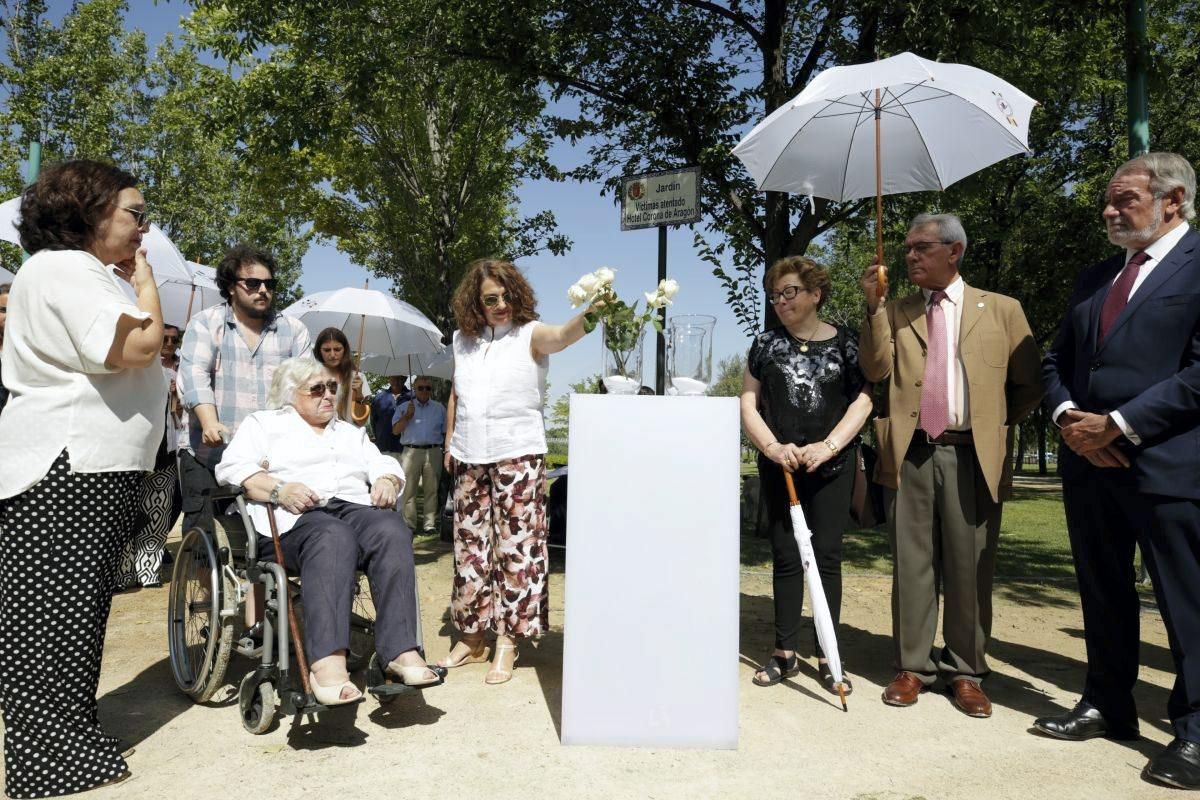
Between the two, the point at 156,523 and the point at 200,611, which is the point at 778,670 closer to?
the point at 200,611

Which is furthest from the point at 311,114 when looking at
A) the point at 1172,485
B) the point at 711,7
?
the point at 1172,485

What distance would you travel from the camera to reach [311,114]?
887 cm

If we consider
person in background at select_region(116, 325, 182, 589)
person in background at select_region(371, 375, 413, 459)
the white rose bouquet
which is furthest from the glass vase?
person in background at select_region(371, 375, 413, 459)

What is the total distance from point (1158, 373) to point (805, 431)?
145 centimetres

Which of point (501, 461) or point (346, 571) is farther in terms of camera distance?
point (501, 461)

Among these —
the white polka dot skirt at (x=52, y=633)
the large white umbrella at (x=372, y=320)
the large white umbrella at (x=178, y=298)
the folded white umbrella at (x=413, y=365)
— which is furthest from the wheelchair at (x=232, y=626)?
the folded white umbrella at (x=413, y=365)

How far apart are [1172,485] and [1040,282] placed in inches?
630

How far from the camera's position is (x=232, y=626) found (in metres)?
3.72

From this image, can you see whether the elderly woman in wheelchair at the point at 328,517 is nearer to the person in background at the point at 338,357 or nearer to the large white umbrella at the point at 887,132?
the person in background at the point at 338,357

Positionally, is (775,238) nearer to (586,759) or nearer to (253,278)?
(253,278)

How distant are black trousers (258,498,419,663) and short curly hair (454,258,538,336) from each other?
45.7 inches

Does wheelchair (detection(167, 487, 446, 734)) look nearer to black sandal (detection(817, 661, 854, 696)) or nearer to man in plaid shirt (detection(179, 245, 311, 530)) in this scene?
man in plaid shirt (detection(179, 245, 311, 530))

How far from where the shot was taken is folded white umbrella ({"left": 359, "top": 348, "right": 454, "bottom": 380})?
35.3ft

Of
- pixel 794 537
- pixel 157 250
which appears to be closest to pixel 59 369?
pixel 794 537
